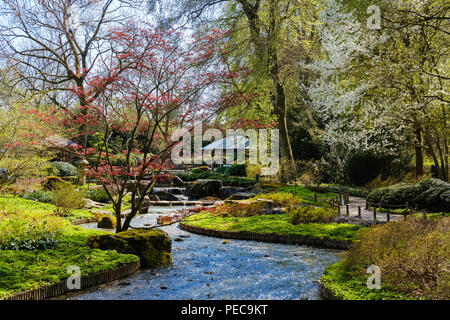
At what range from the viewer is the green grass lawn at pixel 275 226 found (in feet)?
26.1

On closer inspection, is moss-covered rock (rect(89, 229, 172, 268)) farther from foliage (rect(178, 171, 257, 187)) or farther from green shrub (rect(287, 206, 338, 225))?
foliage (rect(178, 171, 257, 187))

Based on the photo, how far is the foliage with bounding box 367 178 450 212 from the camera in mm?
10164

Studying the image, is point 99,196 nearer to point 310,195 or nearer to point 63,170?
point 63,170

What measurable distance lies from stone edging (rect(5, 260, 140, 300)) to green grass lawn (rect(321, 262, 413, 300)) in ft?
9.51

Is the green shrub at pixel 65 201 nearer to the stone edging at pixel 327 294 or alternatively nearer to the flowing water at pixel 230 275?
the flowing water at pixel 230 275

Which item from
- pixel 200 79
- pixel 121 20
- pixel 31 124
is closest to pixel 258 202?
pixel 200 79

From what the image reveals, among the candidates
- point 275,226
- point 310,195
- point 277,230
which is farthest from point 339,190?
point 277,230

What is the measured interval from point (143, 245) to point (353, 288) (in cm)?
343

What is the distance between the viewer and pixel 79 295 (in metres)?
4.75

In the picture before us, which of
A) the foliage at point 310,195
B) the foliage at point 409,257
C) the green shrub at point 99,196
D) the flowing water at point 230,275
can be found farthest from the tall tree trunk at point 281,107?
the foliage at point 409,257

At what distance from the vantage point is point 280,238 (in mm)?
8180

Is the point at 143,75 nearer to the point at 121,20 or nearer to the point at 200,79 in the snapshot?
the point at 200,79

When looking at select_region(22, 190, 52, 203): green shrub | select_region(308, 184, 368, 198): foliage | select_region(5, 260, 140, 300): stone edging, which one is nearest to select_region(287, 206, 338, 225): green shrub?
select_region(5, 260, 140, 300): stone edging

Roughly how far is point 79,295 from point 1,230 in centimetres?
249
